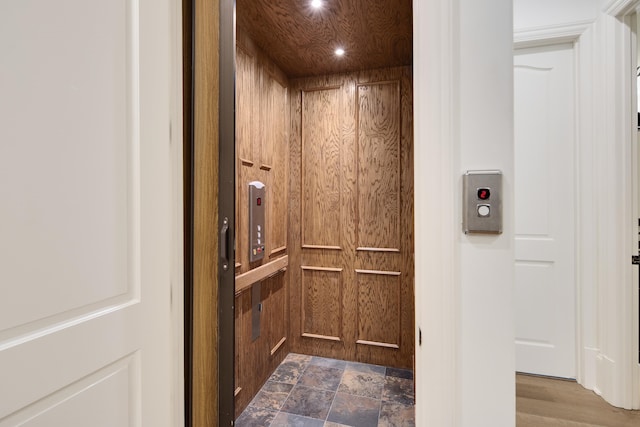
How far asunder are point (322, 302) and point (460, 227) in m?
2.22

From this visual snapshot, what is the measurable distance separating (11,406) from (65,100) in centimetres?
69

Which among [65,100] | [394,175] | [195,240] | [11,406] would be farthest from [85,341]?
[394,175]

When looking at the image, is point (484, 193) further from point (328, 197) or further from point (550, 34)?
point (550, 34)

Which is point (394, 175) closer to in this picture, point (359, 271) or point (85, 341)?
point (359, 271)

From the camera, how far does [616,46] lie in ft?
6.16

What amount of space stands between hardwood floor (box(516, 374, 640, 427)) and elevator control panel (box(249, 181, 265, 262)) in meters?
1.89

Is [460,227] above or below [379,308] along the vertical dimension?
above

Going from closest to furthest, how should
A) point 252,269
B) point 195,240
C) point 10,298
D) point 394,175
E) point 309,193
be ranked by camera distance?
1. point 10,298
2. point 195,240
3. point 252,269
4. point 394,175
5. point 309,193

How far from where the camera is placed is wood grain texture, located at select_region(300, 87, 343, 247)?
106 inches

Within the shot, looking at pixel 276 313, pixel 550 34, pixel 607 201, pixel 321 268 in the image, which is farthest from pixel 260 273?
pixel 550 34

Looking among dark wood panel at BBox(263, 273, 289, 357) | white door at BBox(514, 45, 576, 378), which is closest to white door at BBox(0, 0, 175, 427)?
dark wood panel at BBox(263, 273, 289, 357)

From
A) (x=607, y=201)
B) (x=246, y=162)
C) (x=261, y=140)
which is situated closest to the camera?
(x=607, y=201)

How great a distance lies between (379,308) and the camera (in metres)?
2.61

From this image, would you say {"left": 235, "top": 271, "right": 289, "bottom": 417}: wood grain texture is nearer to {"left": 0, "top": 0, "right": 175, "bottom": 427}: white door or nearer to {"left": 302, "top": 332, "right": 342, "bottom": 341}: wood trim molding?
{"left": 302, "top": 332, "right": 342, "bottom": 341}: wood trim molding
